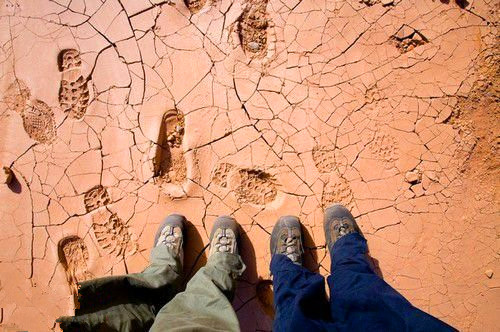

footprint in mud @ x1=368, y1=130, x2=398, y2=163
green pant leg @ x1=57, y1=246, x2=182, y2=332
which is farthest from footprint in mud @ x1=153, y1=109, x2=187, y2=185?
footprint in mud @ x1=368, y1=130, x2=398, y2=163

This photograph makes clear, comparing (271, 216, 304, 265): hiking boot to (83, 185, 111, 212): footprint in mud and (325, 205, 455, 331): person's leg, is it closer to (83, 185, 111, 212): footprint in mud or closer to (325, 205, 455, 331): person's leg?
(325, 205, 455, 331): person's leg

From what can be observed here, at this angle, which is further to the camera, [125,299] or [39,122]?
[39,122]

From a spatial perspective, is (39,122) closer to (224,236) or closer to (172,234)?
(172,234)

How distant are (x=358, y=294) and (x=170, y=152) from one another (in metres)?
1.48

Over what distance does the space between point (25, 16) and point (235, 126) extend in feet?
5.72

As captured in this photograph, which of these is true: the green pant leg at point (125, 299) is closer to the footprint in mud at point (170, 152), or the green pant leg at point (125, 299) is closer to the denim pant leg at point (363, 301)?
the footprint in mud at point (170, 152)

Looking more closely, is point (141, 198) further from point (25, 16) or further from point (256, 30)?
point (25, 16)

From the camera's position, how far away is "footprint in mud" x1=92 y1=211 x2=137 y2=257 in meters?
2.42

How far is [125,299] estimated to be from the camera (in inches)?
71.4

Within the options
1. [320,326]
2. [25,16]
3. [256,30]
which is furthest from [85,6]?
[320,326]

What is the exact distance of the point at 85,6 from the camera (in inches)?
104

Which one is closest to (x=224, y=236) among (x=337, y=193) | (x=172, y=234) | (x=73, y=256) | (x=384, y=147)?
(x=172, y=234)

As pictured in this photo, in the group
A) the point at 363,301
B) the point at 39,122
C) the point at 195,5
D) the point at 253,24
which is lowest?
Result: the point at 363,301

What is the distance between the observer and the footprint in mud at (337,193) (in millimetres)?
2359
